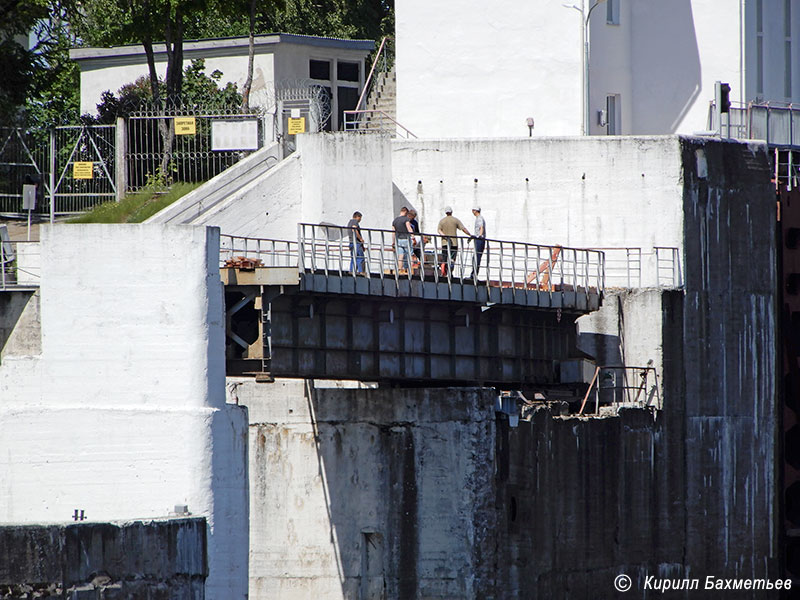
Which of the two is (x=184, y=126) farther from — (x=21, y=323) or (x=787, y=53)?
(x=787, y=53)

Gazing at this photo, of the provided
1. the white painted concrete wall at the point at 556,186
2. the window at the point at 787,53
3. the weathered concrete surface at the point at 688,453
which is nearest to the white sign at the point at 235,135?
the white painted concrete wall at the point at 556,186

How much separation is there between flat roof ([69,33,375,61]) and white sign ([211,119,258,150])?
315 inches

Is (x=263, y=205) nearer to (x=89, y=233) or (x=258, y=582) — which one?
(x=258, y=582)

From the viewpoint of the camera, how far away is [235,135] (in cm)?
4866

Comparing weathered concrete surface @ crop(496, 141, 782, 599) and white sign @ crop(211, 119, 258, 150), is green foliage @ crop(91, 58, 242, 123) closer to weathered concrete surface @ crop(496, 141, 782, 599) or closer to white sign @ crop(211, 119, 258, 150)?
white sign @ crop(211, 119, 258, 150)

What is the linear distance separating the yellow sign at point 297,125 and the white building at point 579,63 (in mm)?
4844

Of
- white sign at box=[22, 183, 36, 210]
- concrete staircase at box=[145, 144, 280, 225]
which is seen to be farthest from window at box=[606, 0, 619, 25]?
white sign at box=[22, 183, 36, 210]

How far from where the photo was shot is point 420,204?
4925cm

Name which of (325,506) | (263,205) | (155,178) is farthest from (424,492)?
(155,178)

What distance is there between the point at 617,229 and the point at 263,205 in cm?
930

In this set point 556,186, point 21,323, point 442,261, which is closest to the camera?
point 21,323

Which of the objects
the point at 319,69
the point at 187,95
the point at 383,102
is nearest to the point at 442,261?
the point at 187,95

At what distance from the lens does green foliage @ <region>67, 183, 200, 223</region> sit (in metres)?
46.2

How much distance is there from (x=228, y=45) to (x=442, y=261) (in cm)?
1723
